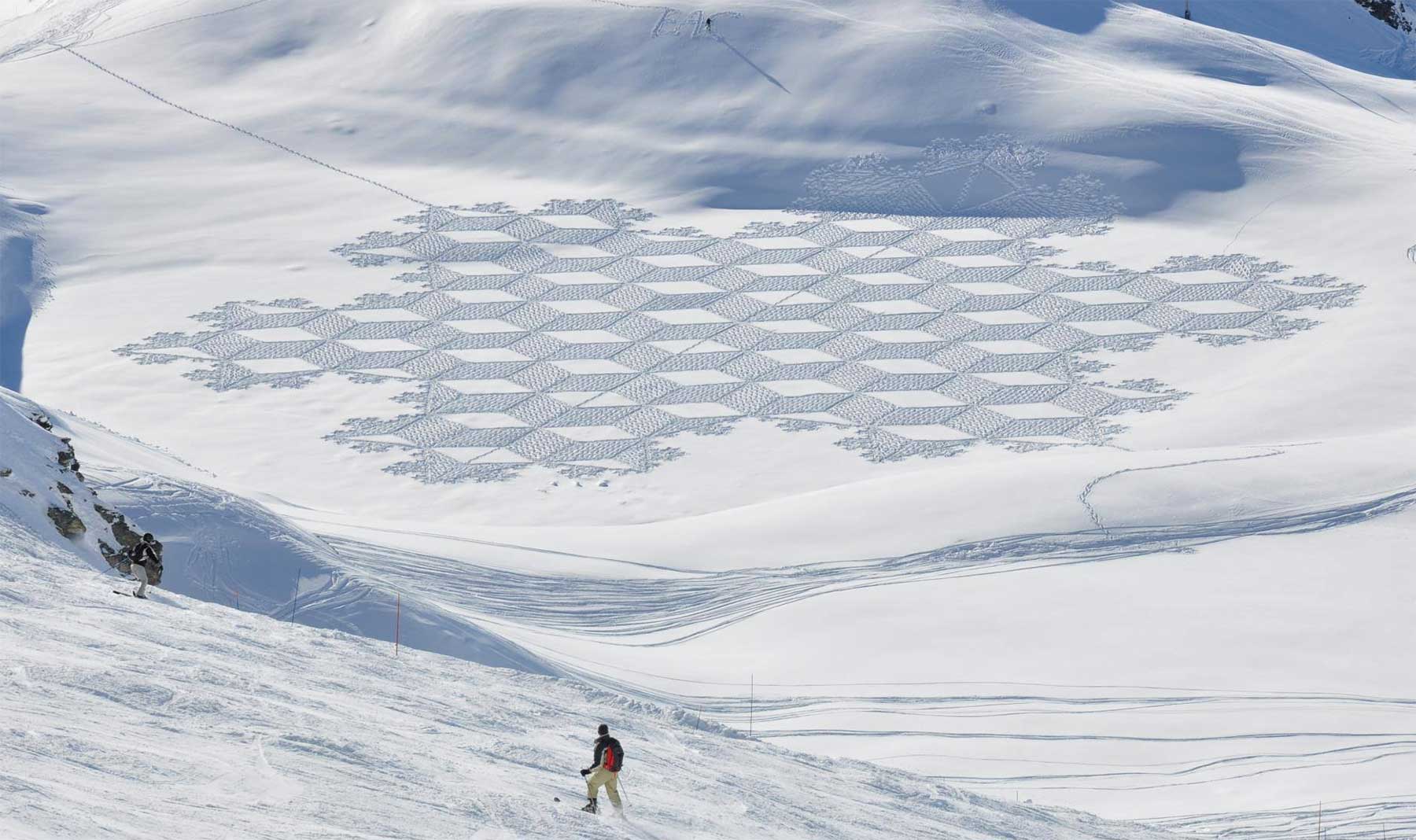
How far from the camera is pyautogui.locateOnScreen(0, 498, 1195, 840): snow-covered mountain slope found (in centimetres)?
791

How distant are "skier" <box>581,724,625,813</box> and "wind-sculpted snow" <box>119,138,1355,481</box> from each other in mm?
13315

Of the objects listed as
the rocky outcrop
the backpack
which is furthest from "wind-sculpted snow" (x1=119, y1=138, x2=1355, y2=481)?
the rocky outcrop

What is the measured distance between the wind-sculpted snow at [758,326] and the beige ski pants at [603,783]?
1333cm

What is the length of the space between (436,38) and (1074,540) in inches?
746

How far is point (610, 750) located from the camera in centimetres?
888

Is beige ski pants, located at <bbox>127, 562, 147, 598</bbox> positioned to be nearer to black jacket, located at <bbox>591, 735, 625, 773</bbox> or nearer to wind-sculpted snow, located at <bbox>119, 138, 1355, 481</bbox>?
black jacket, located at <bbox>591, 735, 625, 773</bbox>

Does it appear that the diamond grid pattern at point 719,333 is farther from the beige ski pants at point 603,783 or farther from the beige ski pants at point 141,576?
the beige ski pants at point 603,783

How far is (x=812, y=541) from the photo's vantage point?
18781mm

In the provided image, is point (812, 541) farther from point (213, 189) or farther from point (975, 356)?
point (213, 189)

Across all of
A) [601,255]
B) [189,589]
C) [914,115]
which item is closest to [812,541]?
[189,589]

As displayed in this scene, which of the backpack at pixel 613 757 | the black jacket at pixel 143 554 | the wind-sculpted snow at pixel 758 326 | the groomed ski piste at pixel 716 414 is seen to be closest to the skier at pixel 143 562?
the black jacket at pixel 143 554

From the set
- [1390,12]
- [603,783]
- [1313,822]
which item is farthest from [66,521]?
[1390,12]

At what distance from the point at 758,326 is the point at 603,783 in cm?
1701

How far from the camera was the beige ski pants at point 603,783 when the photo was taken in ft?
29.3
